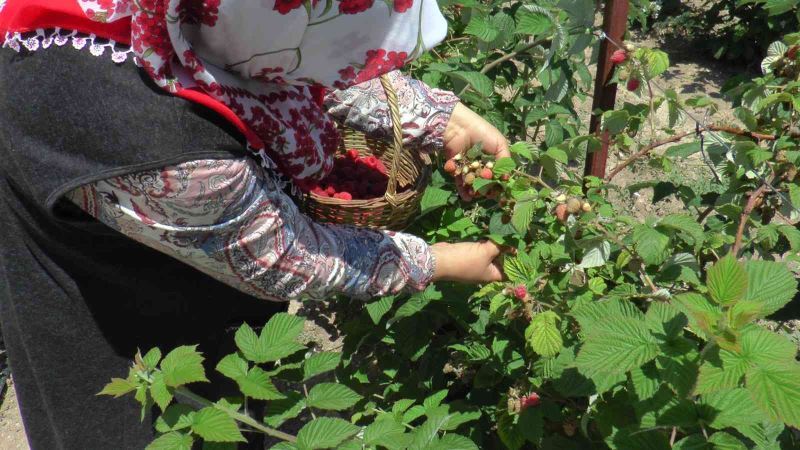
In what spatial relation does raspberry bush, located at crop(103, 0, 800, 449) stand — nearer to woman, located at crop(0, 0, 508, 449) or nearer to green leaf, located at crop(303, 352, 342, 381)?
green leaf, located at crop(303, 352, 342, 381)

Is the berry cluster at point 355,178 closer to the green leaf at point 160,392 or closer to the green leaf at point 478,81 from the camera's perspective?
the green leaf at point 478,81

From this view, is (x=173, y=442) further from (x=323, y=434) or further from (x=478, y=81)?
(x=478, y=81)

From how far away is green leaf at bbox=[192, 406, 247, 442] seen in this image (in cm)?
112

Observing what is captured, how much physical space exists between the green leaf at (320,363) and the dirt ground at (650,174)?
1.07 feet

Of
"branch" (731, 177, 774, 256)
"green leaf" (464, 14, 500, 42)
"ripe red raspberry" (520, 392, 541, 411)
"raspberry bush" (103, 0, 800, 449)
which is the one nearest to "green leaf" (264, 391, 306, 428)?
"raspberry bush" (103, 0, 800, 449)

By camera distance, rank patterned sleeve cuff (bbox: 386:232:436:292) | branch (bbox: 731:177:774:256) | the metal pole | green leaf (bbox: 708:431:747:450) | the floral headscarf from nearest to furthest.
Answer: green leaf (bbox: 708:431:747:450)
the floral headscarf
branch (bbox: 731:177:774:256)
patterned sleeve cuff (bbox: 386:232:436:292)
the metal pole

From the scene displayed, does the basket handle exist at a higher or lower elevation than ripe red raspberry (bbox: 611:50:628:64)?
lower

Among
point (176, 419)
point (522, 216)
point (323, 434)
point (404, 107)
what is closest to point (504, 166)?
point (522, 216)

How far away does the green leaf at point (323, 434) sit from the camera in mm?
1140

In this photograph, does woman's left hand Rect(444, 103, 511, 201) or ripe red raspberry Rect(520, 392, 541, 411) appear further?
woman's left hand Rect(444, 103, 511, 201)

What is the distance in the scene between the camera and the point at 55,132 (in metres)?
1.18

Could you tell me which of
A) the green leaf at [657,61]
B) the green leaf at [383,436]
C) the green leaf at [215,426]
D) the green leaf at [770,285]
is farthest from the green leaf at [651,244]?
the green leaf at [215,426]

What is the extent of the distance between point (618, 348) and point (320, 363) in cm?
54

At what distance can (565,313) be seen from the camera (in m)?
1.42
